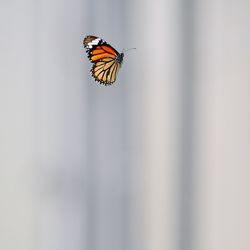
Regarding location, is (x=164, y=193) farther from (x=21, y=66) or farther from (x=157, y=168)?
(x=21, y=66)

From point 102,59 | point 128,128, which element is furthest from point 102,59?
point 128,128

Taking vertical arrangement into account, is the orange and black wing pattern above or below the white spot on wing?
below

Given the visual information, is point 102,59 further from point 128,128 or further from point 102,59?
point 128,128

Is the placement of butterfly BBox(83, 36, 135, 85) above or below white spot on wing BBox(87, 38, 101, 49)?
below

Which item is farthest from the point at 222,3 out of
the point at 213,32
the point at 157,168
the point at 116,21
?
the point at 157,168
